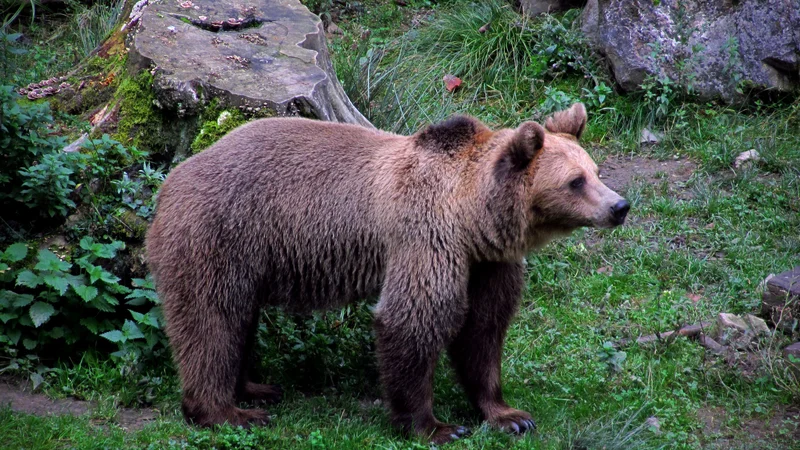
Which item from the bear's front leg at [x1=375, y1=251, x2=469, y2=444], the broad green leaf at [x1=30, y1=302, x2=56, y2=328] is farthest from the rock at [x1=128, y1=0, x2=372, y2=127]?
the bear's front leg at [x1=375, y1=251, x2=469, y2=444]

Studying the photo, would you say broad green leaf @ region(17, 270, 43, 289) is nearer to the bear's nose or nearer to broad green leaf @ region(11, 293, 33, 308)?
broad green leaf @ region(11, 293, 33, 308)

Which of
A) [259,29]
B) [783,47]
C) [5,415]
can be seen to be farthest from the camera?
[783,47]

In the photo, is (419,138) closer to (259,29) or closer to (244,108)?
(244,108)

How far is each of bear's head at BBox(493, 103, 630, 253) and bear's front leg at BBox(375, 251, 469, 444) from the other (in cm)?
65

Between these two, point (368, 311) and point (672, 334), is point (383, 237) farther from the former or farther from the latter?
point (672, 334)

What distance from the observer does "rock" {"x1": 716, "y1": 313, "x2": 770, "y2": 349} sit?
6.76m

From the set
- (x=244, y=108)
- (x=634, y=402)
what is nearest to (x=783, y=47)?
(x=634, y=402)

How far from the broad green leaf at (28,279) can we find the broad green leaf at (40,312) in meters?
0.15

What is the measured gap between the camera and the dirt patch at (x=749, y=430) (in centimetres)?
579

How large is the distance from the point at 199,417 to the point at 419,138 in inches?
95.5

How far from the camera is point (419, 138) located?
5930 millimetres

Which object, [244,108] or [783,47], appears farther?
[783,47]

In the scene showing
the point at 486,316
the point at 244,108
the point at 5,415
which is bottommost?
the point at 5,415

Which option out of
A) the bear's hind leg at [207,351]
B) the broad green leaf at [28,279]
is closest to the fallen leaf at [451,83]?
the bear's hind leg at [207,351]
